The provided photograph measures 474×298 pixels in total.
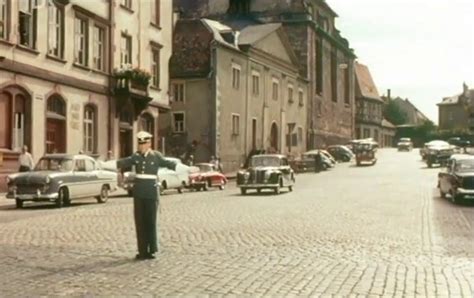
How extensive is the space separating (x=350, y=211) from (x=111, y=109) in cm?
1857

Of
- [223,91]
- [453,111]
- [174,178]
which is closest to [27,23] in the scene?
[174,178]

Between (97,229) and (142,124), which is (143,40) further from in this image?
(97,229)

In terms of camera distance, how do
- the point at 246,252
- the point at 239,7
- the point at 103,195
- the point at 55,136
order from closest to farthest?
the point at 246,252, the point at 103,195, the point at 55,136, the point at 239,7

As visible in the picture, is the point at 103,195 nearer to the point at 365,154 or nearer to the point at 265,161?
the point at 265,161

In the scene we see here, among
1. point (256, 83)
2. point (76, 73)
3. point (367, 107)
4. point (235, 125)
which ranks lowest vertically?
point (235, 125)

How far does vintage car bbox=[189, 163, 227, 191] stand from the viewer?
1389 inches

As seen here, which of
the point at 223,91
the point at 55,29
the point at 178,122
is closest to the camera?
the point at 55,29

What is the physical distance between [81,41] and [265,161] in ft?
34.8

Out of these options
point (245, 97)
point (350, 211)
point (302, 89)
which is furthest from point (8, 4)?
point (302, 89)

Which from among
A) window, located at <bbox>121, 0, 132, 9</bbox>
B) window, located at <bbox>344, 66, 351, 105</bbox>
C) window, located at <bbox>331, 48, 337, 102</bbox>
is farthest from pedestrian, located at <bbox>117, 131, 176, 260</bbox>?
window, located at <bbox>344, 66, 351, 105</bbox>

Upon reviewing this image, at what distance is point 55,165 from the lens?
24000 mm

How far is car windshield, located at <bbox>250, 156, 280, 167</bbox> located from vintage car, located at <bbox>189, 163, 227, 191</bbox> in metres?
4.25

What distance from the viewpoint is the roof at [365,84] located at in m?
117

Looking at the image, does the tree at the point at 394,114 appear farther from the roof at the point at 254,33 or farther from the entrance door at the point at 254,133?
the entrance door at the point at 254,133
